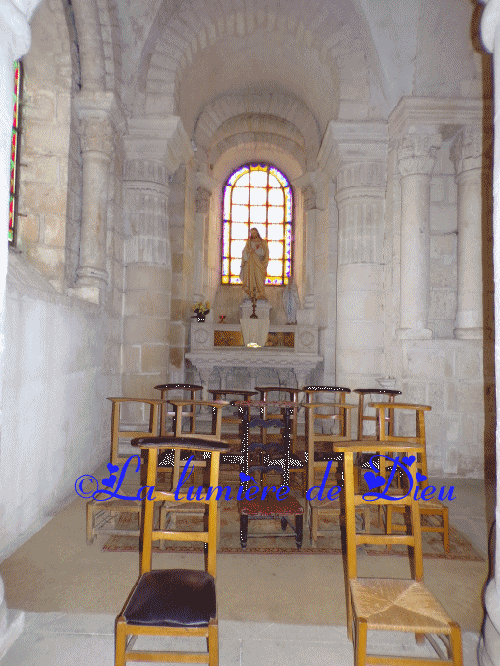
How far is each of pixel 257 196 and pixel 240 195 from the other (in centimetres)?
39

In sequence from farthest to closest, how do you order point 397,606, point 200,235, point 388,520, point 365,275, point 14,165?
point 200,235 → point 365,275 → point 14,165 → point 388,520 → point 397,606

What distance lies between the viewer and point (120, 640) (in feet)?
5.19

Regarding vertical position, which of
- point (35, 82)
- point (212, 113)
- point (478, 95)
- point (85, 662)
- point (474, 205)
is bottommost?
point (85, 662)

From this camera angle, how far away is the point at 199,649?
2064 mm

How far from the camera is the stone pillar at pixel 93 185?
15.9 feet

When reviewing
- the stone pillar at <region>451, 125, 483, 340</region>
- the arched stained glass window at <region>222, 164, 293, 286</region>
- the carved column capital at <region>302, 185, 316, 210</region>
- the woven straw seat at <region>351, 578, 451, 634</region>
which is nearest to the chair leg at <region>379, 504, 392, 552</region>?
the woven straw seat at <region>351, 578, 451, 634</region>

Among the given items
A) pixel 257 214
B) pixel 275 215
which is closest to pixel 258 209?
pixel 257 214

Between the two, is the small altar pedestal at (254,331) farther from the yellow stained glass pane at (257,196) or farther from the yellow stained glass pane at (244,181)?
the yellow stained glass pane at (244,181)

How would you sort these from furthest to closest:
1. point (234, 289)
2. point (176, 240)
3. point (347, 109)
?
point (234, 289) → point (176, 240) → point (347, 109)

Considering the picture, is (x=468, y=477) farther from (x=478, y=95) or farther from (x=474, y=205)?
(x=478, y=95)

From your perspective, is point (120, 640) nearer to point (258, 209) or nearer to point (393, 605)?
point (393, 605)

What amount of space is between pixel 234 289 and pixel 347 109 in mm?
5039

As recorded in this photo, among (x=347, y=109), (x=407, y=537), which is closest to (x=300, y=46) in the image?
(x=347, y=109)

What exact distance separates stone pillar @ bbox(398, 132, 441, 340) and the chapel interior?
17 millimetres
